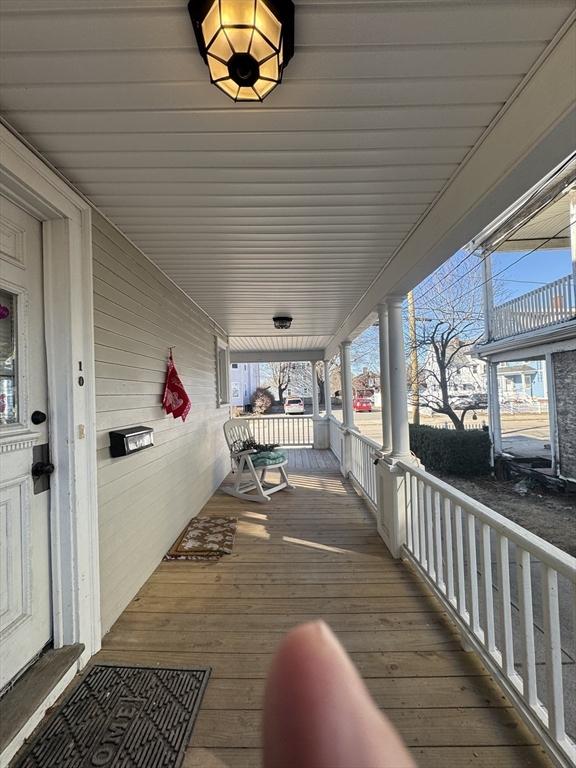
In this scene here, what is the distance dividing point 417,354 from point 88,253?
9.85m

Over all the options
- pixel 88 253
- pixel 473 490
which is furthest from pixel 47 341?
pixel 473 490

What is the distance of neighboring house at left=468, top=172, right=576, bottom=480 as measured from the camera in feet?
19.1

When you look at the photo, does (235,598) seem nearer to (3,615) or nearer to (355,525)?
(3,615)

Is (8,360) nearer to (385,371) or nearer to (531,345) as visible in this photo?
(385,371)

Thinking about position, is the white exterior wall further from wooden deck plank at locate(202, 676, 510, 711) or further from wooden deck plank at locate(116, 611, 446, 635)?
wooden deck plank at locate(202, 676, 510, 711)

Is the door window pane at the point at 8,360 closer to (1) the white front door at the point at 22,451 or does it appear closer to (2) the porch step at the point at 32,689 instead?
(1) the white front door at the point at 22,451

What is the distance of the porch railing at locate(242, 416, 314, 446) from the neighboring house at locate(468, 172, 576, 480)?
4.25m

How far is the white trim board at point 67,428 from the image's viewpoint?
5.52ft

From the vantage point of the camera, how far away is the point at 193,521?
355 centimetres

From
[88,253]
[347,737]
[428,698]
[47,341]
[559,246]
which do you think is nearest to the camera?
[347,737]

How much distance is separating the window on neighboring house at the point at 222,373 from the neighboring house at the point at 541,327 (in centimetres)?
429

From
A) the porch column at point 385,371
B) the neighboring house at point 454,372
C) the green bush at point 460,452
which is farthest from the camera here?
the neighboring house at point 454,372

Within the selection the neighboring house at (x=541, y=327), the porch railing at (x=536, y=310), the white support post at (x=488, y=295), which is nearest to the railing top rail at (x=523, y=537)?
the neighboring house at (x=541, y=327)

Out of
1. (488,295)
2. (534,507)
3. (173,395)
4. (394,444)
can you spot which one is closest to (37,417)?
(173,395)
